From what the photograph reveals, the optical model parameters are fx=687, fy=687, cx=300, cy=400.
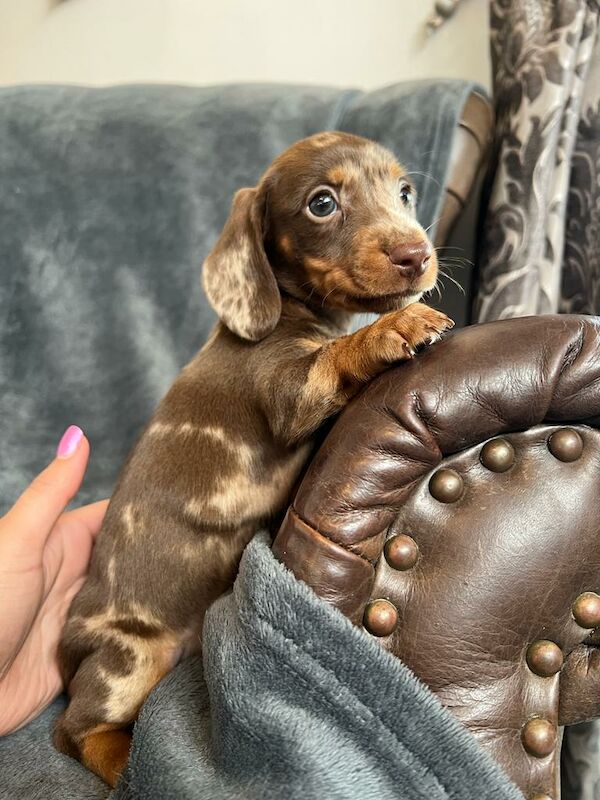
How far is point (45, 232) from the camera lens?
251 cm

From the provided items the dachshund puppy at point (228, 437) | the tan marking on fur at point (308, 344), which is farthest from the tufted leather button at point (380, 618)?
the tan marking on fur at point (308, 344)

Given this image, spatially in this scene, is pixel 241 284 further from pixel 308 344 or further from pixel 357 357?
pixel 357 357

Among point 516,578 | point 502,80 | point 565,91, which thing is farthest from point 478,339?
point 502,80

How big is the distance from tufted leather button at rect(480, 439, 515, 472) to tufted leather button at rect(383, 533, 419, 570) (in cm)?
16

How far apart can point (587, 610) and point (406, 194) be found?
44.7 inches

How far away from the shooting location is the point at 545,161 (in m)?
1.97

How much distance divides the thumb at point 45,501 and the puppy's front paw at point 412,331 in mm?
954

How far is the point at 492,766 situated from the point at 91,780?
0.87 meters

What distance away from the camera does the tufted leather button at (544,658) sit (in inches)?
37.7

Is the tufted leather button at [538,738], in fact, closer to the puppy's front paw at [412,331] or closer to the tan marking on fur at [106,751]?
the puppy's front paw at [412,331]

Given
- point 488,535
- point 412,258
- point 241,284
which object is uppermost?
point 412,258

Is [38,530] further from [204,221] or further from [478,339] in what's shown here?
[204,221]

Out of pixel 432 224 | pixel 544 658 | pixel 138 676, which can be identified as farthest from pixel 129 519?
pixel 432 224

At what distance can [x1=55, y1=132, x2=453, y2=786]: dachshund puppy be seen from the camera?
1445 mm
